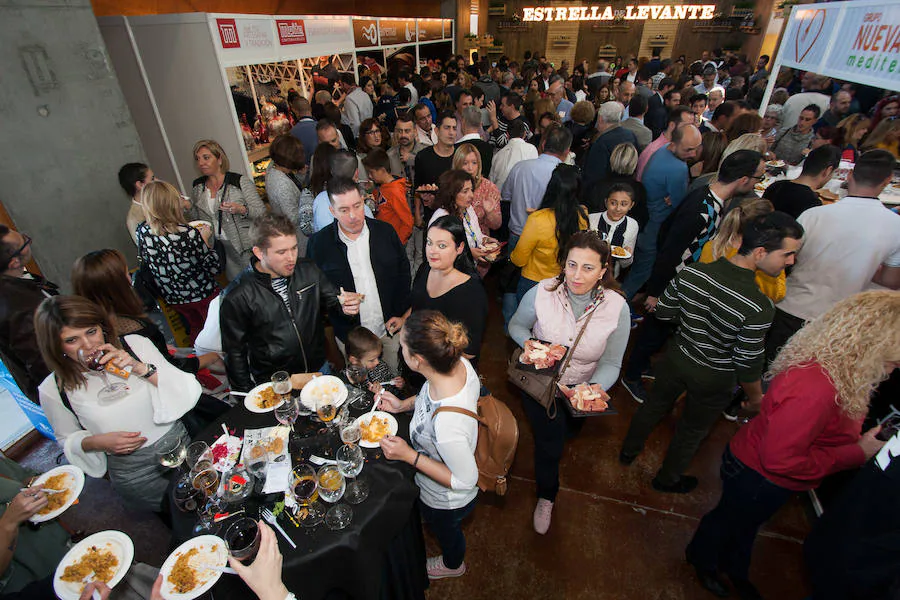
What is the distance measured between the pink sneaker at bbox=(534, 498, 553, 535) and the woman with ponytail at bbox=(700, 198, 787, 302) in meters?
2.03

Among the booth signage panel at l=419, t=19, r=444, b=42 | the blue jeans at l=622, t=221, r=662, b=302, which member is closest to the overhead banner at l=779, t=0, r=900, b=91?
the blue jeans at l=622, t=221, r=662, b=302

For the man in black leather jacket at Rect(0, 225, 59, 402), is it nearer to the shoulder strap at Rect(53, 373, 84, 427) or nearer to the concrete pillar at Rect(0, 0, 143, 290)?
the shoulder strap at Rect(53, 373, 84, 427)

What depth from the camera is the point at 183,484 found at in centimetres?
183

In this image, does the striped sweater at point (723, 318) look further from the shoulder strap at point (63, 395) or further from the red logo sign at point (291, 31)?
A: the red logo sign at point (291, 31)

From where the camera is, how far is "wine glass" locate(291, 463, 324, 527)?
174cm

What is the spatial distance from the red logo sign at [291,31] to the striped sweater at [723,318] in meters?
6.03

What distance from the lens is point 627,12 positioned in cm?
1722

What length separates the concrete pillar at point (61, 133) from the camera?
3.51 m

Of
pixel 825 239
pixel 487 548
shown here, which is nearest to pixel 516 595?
pixel 487 548

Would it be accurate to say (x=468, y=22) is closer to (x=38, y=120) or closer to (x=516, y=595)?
(x=38, y=120)

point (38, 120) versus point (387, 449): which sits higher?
point (38, 120)

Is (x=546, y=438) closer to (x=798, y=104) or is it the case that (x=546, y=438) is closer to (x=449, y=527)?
(x=449, y=527)

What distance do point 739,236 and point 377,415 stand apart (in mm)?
2597

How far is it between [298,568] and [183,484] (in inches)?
26.6
